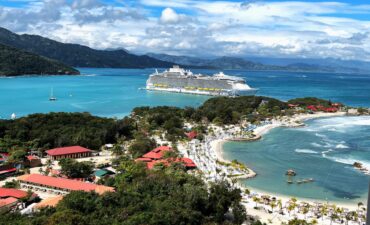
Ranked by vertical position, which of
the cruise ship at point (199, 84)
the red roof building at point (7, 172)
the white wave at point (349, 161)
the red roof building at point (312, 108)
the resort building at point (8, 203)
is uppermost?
the cruise ship at point (199, 84)

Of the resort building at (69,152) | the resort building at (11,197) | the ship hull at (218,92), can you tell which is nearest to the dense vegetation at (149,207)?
the resort building at (11,197)

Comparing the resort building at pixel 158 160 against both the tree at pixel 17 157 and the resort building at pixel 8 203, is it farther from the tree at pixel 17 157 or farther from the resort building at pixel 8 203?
the resort building at pixel 8 203

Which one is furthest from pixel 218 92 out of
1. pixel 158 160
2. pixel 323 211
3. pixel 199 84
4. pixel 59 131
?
pixel 323 211

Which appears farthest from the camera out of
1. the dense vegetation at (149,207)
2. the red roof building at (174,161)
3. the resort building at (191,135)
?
the resort building at (191,135)

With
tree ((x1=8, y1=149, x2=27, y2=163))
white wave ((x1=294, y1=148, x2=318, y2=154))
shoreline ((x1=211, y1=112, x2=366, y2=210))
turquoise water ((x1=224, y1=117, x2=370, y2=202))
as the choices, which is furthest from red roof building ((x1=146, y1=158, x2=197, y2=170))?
white wave ((x1=294, y1=148, x2=318, y2=154))

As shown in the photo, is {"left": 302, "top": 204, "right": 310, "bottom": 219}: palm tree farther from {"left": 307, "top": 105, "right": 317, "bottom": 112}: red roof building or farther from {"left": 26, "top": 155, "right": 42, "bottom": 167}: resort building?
{"left": 307, "top": 105, "right": 317, "bottom": 112}: red roof building

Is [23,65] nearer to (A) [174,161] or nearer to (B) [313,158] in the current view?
(A) [174,161]
